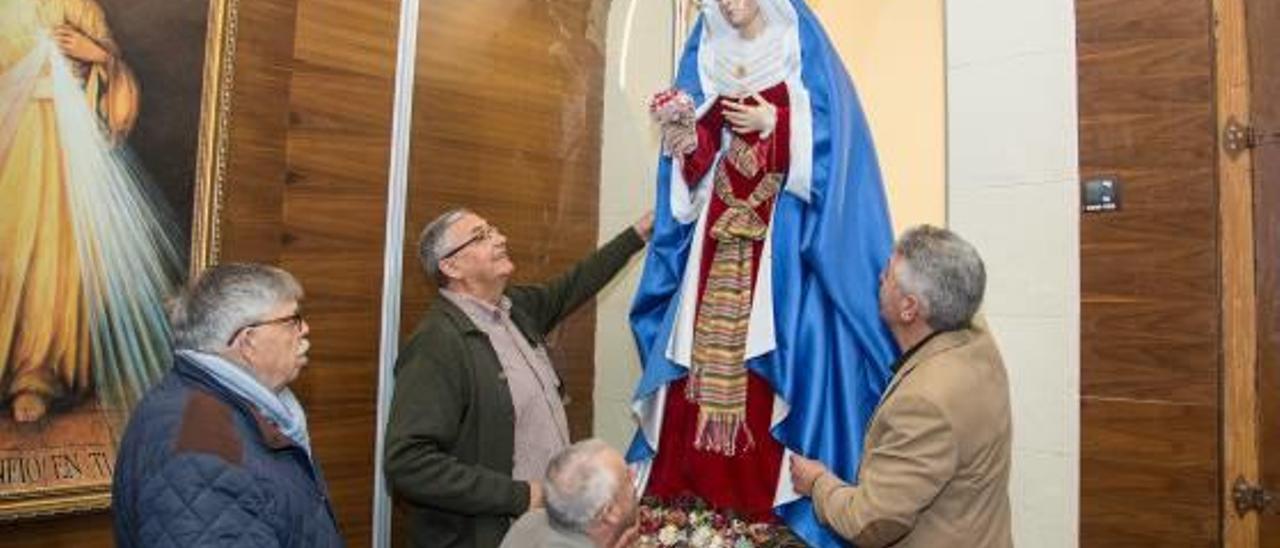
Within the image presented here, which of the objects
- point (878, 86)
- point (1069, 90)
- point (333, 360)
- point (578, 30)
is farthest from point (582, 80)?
point (1069, 90)

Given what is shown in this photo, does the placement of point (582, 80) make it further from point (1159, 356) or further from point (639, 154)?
point (1159, 356)

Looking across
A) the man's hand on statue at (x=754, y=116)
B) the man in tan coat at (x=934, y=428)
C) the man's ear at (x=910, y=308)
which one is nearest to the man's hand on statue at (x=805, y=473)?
the man in tan coat at (x=934, y=428)

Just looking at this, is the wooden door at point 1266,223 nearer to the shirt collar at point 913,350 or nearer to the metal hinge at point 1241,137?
the metal hinge at point 1241,137

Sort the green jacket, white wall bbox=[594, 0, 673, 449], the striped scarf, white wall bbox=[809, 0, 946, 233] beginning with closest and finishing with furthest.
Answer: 1. the green jacket
2. the striped scarf
3. white wall bbox=[809, 0, 946, 233]
4. white wall bbox=[594, 0, 673, 449]

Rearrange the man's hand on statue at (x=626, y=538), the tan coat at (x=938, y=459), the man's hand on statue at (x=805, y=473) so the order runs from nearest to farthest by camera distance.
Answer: the man's hand on statue at (x=626, y=538) < the tan coat at (x=938, y=459) < the man's hand on statue at (x=805, y=473)

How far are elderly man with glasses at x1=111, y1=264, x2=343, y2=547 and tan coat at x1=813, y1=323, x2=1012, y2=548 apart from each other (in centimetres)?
85

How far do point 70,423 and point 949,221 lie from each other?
6.95 feet

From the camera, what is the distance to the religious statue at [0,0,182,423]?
1.90 meters

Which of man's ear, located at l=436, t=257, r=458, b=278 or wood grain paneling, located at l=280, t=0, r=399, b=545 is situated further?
wood grain paneling, located at l=280, t=0, r=399, b=545

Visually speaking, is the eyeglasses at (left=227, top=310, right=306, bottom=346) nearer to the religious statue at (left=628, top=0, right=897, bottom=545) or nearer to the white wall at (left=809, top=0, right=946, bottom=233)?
the religious statue at (left=628, top=0, right=897, bottom=545)

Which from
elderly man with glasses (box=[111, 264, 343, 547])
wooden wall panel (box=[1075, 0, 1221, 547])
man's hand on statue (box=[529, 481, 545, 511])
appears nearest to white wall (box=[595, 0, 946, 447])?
wooden wall panel (box=[1075, 0, 1221, 547])

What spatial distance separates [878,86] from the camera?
3021 millimetres

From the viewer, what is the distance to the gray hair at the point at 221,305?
1426 mm

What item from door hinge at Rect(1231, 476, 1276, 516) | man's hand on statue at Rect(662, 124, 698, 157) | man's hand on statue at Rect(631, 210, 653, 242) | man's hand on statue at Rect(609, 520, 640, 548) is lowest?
door hinge at Rect(1231, 476, 1276, 516)
